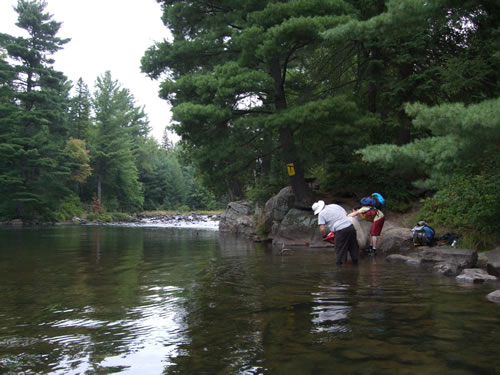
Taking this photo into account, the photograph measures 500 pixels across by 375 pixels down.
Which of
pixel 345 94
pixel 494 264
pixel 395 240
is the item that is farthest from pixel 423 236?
pixel 345 94

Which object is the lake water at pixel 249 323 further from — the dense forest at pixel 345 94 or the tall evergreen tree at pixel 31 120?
the tall evergreen tree at pixel 31 120

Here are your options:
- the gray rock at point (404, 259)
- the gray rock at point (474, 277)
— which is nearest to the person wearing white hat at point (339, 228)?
the gray rock at point (404, 259)

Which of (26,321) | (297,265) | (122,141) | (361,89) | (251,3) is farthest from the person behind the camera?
(122,141)

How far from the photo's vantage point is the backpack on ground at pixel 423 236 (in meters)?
10.2

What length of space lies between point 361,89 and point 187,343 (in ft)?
49.1

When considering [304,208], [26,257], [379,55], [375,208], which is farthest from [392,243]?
[26,257]

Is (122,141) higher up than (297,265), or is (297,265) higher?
(122,141)

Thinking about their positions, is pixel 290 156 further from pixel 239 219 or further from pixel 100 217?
pixel 100 217

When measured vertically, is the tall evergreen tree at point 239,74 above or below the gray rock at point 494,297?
above

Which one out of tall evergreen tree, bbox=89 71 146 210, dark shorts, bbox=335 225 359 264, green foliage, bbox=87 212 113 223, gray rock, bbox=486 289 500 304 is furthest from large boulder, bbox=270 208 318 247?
tall evergreen tree, bbox=89 71 146 210

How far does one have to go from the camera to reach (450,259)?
817 cm

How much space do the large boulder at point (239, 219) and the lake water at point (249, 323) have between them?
14.0 m

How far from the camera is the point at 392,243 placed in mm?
10961

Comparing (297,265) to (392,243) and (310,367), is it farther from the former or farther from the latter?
(310,367)
